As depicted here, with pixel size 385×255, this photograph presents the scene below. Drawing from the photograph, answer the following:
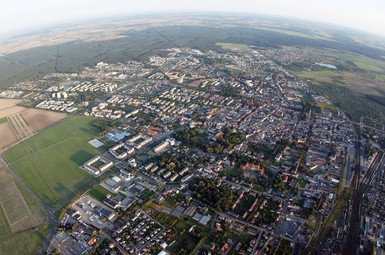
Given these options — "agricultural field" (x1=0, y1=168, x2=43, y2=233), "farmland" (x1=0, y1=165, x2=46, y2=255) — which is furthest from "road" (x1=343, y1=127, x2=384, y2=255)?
"agricultural field" (x1=0, y1=168, x2=43, y2=233)

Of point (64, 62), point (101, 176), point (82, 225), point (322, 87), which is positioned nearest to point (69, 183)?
point (101, 176)

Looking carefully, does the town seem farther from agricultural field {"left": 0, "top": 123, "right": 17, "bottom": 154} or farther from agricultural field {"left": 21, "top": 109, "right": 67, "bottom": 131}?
agricultural field {"left": 0, "top": 123, "right": 17, "bottom": 154}

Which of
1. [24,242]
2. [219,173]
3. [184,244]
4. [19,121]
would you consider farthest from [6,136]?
[184,244]

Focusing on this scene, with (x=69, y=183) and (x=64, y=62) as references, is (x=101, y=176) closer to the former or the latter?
(x=69, y=183)

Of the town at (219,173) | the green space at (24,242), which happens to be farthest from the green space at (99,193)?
the green space at (24,242)

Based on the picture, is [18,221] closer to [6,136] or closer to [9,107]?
[6,136]

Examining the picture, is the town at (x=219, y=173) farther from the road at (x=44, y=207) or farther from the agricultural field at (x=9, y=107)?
the agricultural field at (x=9, y=107)
